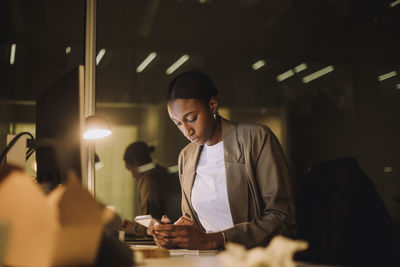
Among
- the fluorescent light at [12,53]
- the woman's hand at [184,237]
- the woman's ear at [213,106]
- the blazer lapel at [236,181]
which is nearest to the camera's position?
the woman's hand at [184,237]

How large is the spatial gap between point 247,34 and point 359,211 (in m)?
2.06

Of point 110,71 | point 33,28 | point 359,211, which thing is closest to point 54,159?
point 359,211

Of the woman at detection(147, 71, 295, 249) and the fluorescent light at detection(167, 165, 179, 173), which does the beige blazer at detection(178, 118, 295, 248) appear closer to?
the woman at detection(147, 71, 295, 249)

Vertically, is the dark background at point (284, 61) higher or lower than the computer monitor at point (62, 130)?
higher

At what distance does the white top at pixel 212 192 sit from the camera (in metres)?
1.86

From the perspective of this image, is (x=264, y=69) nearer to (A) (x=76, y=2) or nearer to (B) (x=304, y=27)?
(B) (x=304, y=27)

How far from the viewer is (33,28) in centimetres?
281

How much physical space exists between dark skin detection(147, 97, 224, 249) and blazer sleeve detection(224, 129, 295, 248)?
120mm

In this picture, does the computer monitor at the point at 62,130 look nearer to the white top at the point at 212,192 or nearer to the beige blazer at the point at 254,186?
the beige blazer at the point at 254,186

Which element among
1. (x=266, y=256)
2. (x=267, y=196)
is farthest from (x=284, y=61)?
(x=266, y=256)

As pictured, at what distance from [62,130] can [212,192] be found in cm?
105

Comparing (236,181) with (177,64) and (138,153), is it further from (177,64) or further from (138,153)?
(177,64)

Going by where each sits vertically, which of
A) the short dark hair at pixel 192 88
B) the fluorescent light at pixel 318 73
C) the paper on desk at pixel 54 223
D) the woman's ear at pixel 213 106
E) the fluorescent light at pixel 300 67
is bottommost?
the paper on desk at pixel 54 223

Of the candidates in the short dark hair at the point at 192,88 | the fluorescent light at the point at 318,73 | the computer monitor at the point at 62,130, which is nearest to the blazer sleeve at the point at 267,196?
the short dark hair at the point at 192,88
